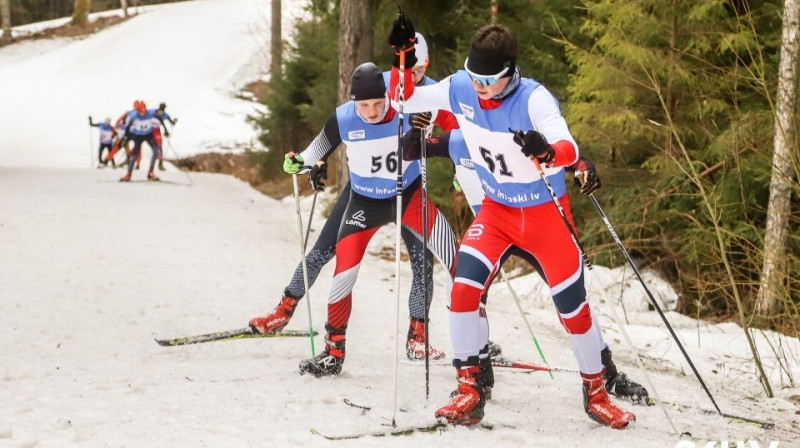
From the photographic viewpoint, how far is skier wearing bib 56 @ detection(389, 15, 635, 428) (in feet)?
14.1

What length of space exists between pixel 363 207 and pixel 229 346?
76.6 inches

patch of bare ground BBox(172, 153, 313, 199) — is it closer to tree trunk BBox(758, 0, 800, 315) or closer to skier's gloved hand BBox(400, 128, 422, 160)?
tree trunk BBox(758, 0, 800, 315)

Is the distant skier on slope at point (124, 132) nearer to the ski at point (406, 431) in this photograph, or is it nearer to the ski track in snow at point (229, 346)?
the ski track in snow at point (229, 346)

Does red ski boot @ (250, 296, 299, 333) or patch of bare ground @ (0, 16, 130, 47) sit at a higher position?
patch of bare ground @ (0, 16, 130, 47)

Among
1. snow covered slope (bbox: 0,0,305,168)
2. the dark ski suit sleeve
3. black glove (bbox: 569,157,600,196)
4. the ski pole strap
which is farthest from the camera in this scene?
snow covered slope (bbox: 0,0,305,168)

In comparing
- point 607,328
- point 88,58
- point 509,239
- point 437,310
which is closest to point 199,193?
point 437,310

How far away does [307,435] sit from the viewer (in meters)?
4.25

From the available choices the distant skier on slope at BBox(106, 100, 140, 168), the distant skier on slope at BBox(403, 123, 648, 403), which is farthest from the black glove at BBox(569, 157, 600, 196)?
the distant skier on slope at BBox(106, 100, 140, 168)

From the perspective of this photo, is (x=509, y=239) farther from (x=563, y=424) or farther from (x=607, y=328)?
(x=607, y=328)

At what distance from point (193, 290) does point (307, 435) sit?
4919 millimetres

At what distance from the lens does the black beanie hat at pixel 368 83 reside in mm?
5180

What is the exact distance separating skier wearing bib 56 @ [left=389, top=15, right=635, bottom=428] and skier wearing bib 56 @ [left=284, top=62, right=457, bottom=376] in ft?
3.27

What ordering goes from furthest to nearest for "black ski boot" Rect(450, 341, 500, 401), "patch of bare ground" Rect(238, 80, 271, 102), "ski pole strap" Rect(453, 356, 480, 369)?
"patch of bare ground" Rect(238, 80, 271, 102), "black ski boot" Rect(450, 341, 500, 401), "ski pole strap" Rect(453, 356, 480, 369)

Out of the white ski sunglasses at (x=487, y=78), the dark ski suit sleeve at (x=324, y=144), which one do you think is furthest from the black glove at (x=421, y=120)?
the dark ski suit sleeve at (x=324, y=144)
